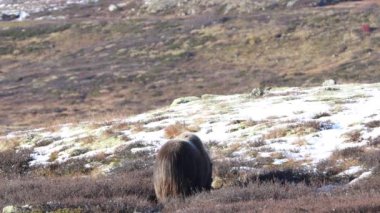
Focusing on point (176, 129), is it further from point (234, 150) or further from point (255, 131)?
point (234, 150)

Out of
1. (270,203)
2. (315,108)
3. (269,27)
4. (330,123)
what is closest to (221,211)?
(270,203)

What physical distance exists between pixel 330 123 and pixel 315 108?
3.97m

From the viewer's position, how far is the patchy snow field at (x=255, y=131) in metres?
16.5

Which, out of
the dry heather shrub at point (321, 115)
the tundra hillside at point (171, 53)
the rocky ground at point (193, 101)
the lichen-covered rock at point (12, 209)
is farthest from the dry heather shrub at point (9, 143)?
the tundra hillside at point (171, 53)

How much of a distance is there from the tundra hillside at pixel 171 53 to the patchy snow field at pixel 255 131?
1927cm

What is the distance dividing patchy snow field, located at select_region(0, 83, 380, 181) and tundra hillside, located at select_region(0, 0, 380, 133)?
19.3m

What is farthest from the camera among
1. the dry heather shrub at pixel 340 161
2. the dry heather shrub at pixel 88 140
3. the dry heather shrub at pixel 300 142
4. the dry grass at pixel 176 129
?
the dry heather shrub at pixel 88 140

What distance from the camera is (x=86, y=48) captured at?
8181 centimetres

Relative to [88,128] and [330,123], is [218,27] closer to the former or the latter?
[88,128]

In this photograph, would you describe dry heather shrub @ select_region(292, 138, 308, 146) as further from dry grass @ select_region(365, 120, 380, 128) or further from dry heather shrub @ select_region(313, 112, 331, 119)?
dry heather shrub @ select_region(313, 112, 331, 119)

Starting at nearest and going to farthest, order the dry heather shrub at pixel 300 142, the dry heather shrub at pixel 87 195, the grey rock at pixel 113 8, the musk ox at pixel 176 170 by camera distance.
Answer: the dry heather shrub at pixel 87 195, the musk ox at pixel 176 170, the dry heather shrub at pixel 300 142, the grey rock at pixel 113 8

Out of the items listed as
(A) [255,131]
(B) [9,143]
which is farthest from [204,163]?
(B) [9,143]

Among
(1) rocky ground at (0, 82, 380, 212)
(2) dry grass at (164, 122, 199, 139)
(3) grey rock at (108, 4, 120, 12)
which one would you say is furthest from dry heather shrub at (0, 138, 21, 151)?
(3) grey rock at (108, 4, 120, 12)

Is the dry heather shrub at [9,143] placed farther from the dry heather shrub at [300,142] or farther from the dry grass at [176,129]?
the dry heather shrub at [300,142]
